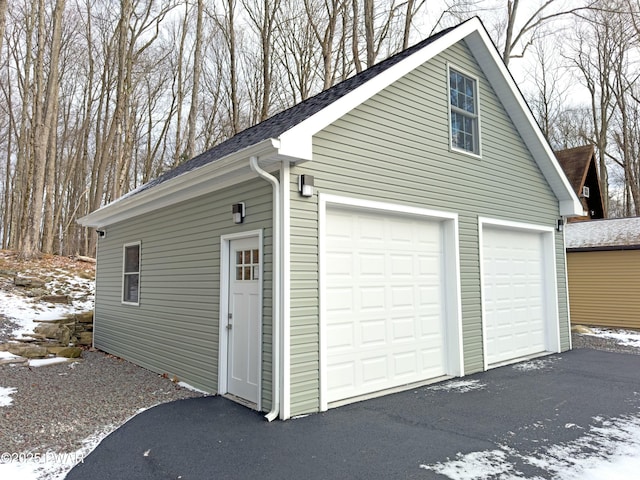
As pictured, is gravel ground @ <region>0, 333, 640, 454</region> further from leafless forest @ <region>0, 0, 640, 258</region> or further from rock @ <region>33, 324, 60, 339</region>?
leafless forest @ <region>0, 0, 640, 258</region>

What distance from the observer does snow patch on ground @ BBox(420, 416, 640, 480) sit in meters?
3.23

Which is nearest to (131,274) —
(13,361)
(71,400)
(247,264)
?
(13,361)

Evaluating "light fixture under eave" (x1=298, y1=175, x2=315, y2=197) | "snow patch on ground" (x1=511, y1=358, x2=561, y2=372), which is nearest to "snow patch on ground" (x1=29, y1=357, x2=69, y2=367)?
"light fixture under eave" (x1=298, y1=175, x2=315, y2=197)

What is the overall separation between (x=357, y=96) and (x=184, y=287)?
11.3 ft

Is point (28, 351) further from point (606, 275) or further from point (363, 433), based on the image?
point (606, 275)

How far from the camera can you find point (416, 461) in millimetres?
3473

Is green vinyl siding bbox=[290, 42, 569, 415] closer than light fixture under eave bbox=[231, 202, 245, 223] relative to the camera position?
Yes

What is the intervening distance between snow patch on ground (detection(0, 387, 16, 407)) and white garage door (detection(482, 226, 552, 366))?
20.6 ft

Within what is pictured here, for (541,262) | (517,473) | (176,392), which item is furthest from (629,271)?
(176,392)

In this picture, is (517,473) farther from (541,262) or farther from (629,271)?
(629,271)

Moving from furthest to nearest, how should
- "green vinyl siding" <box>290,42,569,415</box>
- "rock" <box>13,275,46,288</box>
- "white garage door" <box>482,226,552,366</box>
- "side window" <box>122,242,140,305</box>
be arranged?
1. "rock" <box>13,275,46,288</box>
2. "side window" <box>122,242,140,305</box>
3. "white garage door" <box>482,226,552,366</box>
4. "green vinyl siding" <box>290,42,569,415</box>

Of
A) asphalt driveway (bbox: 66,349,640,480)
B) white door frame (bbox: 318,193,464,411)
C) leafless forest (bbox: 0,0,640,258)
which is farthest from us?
leafless forest (bbox: 0,0,640,258)

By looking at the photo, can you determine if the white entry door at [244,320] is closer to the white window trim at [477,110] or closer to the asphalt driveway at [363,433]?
the asphalt driveway at [363,433]

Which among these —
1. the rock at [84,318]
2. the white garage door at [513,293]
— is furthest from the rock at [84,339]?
the white garage door at [513,293]
